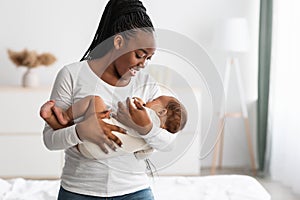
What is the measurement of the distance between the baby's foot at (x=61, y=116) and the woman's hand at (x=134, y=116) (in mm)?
164

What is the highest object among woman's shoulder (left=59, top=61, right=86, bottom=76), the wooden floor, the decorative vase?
woman's shoulder (left=59, top=61, right=86, bottom=76)

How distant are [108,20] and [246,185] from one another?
1.17m

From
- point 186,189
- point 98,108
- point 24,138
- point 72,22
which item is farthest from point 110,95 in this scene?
point 72,22

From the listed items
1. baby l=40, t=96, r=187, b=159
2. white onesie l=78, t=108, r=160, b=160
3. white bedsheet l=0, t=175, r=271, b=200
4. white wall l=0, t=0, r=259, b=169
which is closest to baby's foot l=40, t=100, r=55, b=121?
baby l=40, t=96, r=187, b=159

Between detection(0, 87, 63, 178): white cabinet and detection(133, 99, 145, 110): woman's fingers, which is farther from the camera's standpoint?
detection(0, 87, 63, 178): white cabinet

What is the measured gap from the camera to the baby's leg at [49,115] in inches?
54.1

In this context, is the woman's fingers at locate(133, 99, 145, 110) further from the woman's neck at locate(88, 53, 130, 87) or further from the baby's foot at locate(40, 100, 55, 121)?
the baby's foot at locate(40, 100, 55, 121)

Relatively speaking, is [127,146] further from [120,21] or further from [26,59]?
[26,59]

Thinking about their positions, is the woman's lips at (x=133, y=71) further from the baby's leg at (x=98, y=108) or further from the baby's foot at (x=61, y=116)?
the baby's foot at (x=61, y=116)

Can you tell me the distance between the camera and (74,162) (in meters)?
1.56

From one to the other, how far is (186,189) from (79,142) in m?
0.99

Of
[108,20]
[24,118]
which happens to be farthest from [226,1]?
[108,20]

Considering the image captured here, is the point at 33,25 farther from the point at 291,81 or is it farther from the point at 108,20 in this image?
the point at 108,20

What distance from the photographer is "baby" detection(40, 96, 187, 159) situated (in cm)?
133
